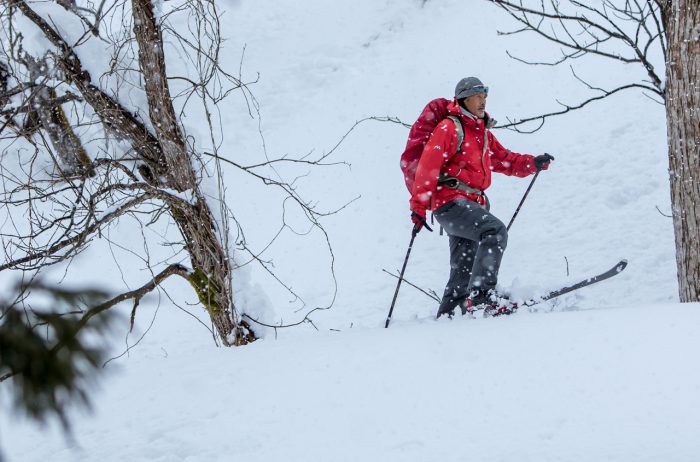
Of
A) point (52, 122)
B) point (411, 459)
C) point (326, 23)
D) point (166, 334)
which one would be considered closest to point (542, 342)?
point (411, 459)

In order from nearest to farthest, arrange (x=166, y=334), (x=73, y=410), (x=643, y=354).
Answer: (x=73, y=410)
(x=643, y=354)
(x=166, y=334)

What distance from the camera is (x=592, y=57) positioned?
1507cm

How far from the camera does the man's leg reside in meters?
5.88

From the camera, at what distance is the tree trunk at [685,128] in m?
4.47

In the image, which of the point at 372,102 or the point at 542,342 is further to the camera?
the point at 372,102

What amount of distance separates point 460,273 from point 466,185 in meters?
0.82

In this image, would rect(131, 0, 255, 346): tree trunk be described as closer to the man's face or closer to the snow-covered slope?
the snow-covered slope

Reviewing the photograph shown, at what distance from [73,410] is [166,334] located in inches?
338

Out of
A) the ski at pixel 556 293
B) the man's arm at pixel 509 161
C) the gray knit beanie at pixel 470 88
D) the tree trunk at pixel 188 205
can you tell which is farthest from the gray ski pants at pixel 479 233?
the tree trunk at pixel 188 205

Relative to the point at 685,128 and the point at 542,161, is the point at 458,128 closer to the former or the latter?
the point at 542,161

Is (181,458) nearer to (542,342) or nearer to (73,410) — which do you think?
(73,410)

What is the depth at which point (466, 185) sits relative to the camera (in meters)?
5.55

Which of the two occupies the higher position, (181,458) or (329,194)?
(329,194)

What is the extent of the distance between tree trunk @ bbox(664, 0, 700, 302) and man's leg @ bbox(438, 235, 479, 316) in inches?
67.0
